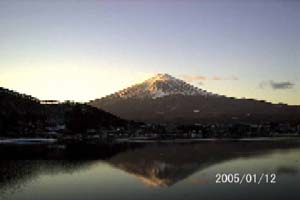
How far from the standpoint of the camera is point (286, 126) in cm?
3938

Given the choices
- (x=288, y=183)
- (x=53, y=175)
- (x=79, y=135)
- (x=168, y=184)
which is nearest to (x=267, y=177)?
(x=288, y=183)

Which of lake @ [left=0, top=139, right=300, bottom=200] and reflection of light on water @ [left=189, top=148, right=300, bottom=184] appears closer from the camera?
lake @ [left=0, top=139, right=300, bottom=200]

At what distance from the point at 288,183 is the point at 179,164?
178 inches
